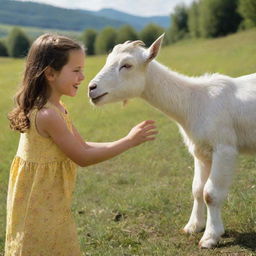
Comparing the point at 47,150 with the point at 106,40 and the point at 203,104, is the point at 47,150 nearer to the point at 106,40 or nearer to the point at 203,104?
the point at 203,104

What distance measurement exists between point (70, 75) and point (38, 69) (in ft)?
0.75

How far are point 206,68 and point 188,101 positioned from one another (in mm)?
22236

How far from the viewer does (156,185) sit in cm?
718

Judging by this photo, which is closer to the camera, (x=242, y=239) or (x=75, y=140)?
(x=75, y=140)

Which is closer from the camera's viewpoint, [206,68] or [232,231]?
[232,231]

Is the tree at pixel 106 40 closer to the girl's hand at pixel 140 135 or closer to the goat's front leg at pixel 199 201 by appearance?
the goat's front leg at pixel 199 201

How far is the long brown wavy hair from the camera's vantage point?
3340mm

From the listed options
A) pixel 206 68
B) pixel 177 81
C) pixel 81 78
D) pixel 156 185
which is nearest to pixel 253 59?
pixel 206 68

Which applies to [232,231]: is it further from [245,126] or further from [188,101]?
[188,101]

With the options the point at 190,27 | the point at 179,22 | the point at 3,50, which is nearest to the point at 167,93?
the point at 190,27

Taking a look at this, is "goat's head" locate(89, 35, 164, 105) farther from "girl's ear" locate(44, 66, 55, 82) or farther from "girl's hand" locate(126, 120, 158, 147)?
"girl's hand" locate(126, 120, 158, 147)

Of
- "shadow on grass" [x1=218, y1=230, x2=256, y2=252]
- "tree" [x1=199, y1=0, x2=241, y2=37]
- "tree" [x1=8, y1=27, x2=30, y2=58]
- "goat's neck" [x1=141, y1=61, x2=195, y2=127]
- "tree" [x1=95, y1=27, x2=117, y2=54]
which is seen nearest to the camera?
"shadow on grass" [x1=218, y1=230, x2=256, y2=252]

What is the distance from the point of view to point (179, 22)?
8712 centimetres

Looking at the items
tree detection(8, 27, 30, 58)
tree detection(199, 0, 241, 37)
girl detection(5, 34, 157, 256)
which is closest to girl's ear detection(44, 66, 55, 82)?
girl detection(5, 34, 157, 256)
